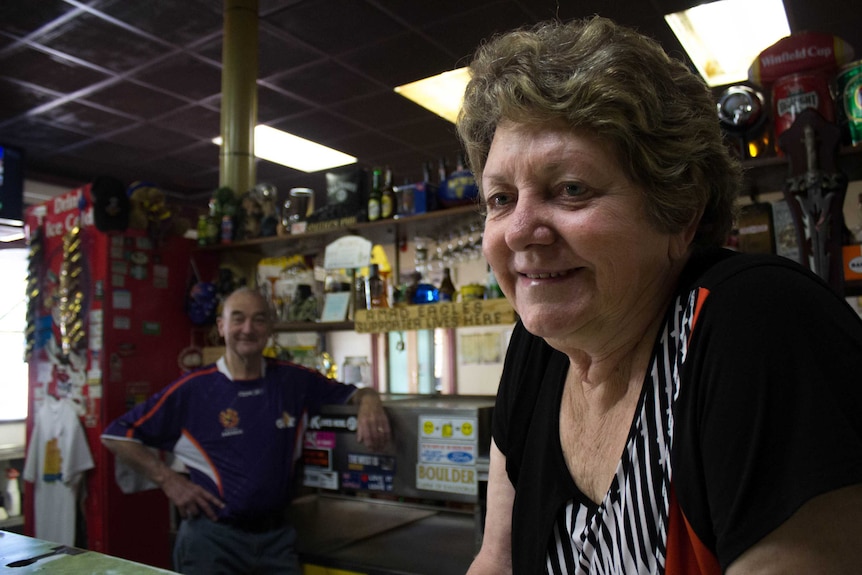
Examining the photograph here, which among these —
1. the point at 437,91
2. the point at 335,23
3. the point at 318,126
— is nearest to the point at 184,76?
the point at 318,126

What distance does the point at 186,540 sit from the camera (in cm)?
263

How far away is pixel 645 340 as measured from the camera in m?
0.96

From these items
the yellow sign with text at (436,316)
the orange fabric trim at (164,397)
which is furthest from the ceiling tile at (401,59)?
the orange fabric trim at (164,397)

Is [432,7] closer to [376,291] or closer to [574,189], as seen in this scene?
[376,291]

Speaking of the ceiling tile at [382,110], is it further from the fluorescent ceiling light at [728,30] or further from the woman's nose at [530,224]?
the woman's nose at [530,224]

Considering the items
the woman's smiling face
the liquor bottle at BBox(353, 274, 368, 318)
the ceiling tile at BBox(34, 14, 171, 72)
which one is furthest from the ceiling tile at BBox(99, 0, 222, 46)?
the woman's smiling face

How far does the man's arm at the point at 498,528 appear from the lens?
3.88 ft

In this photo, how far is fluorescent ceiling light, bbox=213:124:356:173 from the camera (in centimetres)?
682

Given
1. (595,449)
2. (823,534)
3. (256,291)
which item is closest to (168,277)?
(256,291)

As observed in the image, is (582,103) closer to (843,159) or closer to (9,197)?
(843,159)

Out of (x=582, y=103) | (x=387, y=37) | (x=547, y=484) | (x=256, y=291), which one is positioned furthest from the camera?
(x=387, y=37)

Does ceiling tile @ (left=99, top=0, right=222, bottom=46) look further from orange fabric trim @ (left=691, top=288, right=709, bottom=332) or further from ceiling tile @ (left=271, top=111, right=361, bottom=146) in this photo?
orange fabric trim @ (left=691, top=288, right=709, bottom=332)

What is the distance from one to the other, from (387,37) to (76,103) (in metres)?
3.07

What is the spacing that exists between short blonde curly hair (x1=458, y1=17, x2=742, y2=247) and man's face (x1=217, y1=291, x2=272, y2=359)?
2.08 meters
